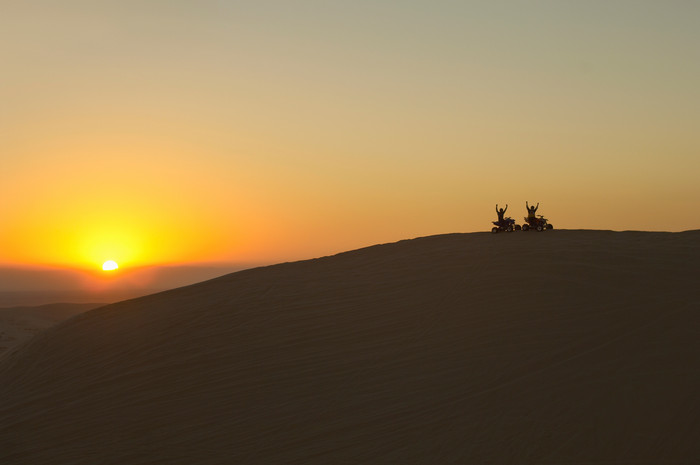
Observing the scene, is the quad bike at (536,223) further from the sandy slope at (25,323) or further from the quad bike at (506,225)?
the sandy slope at (25,323)

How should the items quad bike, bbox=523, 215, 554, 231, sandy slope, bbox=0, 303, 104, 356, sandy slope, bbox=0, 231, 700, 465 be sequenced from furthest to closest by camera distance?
sandy slope, bbox=0, 303, 104, 356, quad bike, bbox=523, 215, 554, 231, sandy slope, bbox=0, 231, 700, 465

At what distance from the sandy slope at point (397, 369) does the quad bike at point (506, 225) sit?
142 centimetres

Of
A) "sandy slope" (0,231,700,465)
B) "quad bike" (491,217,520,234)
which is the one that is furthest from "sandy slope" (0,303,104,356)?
"quad bike" (491,217,520,234)

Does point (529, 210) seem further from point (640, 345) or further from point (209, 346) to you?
point (209, 346)

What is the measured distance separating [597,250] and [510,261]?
1801mm

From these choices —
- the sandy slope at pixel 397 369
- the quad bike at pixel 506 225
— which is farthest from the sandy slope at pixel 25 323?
the quad bike at pixel 506 225

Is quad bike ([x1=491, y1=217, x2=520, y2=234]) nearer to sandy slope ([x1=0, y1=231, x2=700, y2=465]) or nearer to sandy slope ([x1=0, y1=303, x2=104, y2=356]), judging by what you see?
sandy slope ([x1=0, y1=231, x2=700, y2=465])

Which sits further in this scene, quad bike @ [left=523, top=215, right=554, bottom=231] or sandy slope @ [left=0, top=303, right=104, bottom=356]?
sandy slope @ [left=0, top=303, right=104, bottom=356]

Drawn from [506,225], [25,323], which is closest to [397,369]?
[506,225]

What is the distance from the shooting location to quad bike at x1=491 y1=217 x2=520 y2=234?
1369 centimetres

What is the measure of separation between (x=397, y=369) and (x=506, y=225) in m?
6.45

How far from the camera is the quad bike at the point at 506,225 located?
13688 mm

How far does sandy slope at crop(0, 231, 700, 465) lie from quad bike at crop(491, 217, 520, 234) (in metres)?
1.42

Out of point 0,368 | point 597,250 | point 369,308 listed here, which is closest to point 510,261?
point 597,250
